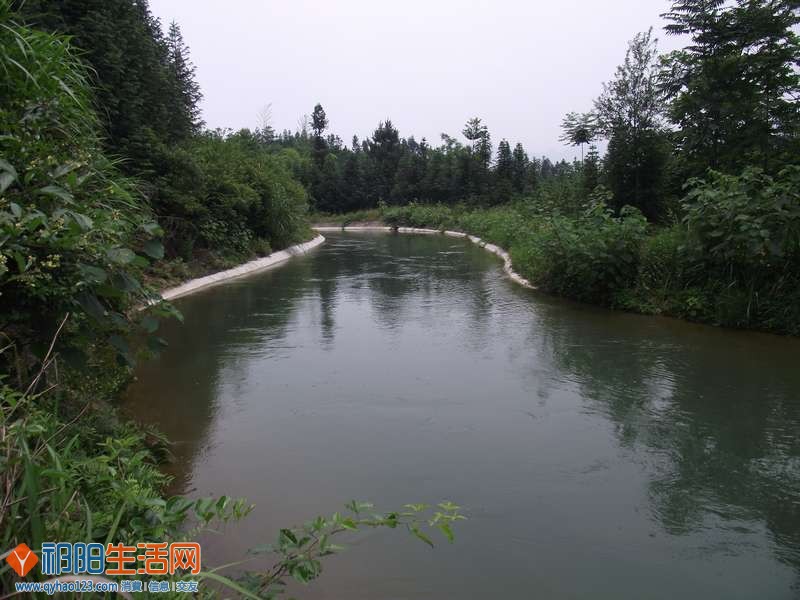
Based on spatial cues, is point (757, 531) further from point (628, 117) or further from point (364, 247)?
point (364, 247)

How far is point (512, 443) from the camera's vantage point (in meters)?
4.88

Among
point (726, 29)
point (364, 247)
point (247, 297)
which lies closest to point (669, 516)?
point (247, 297)

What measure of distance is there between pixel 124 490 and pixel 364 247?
79.6ft

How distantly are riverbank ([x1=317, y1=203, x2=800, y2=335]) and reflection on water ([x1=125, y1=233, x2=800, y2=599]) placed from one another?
0.50 metres

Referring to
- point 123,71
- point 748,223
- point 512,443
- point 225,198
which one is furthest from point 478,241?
point 512,443

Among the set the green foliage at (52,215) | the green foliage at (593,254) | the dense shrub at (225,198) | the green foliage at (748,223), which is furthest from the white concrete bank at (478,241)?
the green foliage at (52,215)

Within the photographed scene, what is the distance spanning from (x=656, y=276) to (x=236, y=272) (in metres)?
10.9

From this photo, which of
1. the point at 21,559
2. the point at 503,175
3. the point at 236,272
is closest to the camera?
the point at 21,559

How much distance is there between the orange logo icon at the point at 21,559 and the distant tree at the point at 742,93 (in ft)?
50.1

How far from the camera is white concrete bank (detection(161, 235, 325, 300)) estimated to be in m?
12.4

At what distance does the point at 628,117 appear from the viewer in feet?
56.0

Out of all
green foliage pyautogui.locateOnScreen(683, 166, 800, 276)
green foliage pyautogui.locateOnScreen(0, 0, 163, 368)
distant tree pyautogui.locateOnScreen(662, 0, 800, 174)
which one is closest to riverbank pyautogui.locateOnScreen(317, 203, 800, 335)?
green foliage pyautogui.locateOnScreen(683, 166, 800, 276)

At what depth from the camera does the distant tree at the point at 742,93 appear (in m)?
13.2

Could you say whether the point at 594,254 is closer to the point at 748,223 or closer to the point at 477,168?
the point at 748,223
